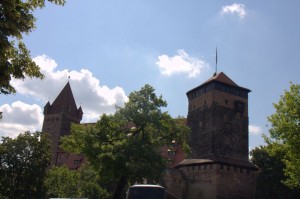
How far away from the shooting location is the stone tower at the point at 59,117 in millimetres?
72188

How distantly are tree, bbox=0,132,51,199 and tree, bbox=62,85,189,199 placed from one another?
5.56m

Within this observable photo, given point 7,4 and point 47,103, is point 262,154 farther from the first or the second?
point 47,103

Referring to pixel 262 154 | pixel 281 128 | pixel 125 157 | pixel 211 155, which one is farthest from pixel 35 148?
pixel 262 154

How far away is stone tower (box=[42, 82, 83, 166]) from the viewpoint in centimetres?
7219

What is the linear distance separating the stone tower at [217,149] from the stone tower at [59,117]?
35037 millimetres

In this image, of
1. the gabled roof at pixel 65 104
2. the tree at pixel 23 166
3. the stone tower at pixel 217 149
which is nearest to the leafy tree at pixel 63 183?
the tree at pixel 23 166

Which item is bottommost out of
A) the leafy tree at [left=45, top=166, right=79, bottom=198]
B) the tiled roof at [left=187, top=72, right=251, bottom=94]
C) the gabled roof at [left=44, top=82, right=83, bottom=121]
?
the leafy tree at [left=45, top=166, right=79, bottom=198]

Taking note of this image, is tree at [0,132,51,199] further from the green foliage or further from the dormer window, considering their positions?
the dormer window

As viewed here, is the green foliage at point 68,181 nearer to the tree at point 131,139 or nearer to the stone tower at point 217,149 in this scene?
the stone tower at point 217,149

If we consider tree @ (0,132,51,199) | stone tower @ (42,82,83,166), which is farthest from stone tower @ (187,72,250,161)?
stone tower @ (42,82,83,166)

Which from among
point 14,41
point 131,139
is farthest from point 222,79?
point 14,41

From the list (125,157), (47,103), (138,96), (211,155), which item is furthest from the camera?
(47,103)

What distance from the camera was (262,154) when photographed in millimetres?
40969

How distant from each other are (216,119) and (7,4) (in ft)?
112
